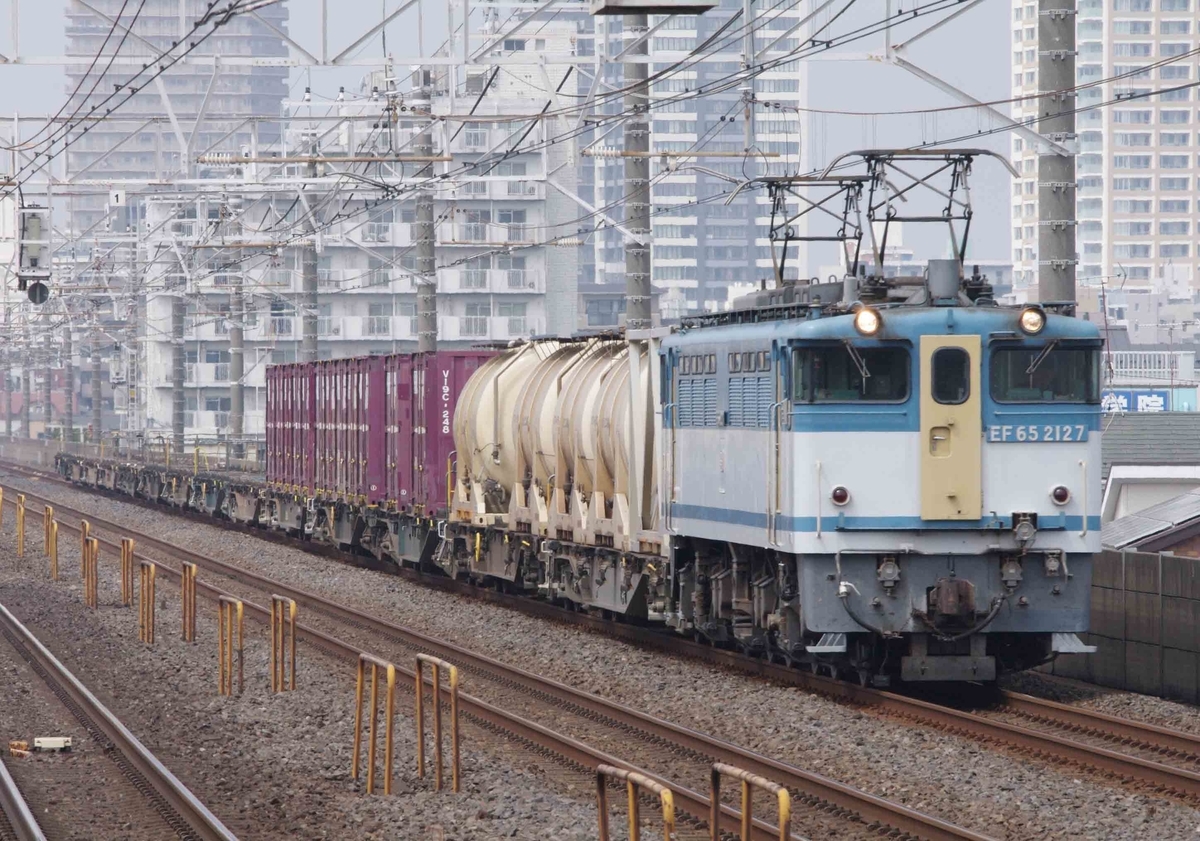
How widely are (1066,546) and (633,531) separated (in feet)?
19.8

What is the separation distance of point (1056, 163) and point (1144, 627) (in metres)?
4.23

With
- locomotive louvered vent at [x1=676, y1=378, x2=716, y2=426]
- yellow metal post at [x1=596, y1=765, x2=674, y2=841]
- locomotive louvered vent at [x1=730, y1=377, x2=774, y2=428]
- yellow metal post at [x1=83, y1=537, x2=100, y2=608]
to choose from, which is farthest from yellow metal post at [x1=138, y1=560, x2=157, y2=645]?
yellow metal post at [x1=596, y1=765, x2=674, y2=841]

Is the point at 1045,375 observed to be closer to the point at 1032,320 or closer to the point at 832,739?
the point at 1032,320

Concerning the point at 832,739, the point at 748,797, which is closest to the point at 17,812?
the point at 748,797

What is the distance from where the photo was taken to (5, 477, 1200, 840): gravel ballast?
1126cm

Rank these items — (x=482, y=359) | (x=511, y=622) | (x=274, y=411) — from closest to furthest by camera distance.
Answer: (x=511, y=622) < (x=482, y=359) < (x=274, y=411)

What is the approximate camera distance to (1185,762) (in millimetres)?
12703

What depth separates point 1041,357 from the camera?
602 inches

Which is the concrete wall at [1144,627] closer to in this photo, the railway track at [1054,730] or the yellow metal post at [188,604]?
the railway track at [1054,730]

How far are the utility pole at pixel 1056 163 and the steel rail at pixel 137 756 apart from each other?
8.62 meters

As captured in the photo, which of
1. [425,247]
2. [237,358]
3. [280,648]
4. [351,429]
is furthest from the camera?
[237,358]

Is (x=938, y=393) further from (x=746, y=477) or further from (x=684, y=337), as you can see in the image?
(x=684, y=337)

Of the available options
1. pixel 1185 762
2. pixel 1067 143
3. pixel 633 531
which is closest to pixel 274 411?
pixel 633 531

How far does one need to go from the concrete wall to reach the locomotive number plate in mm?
1521
